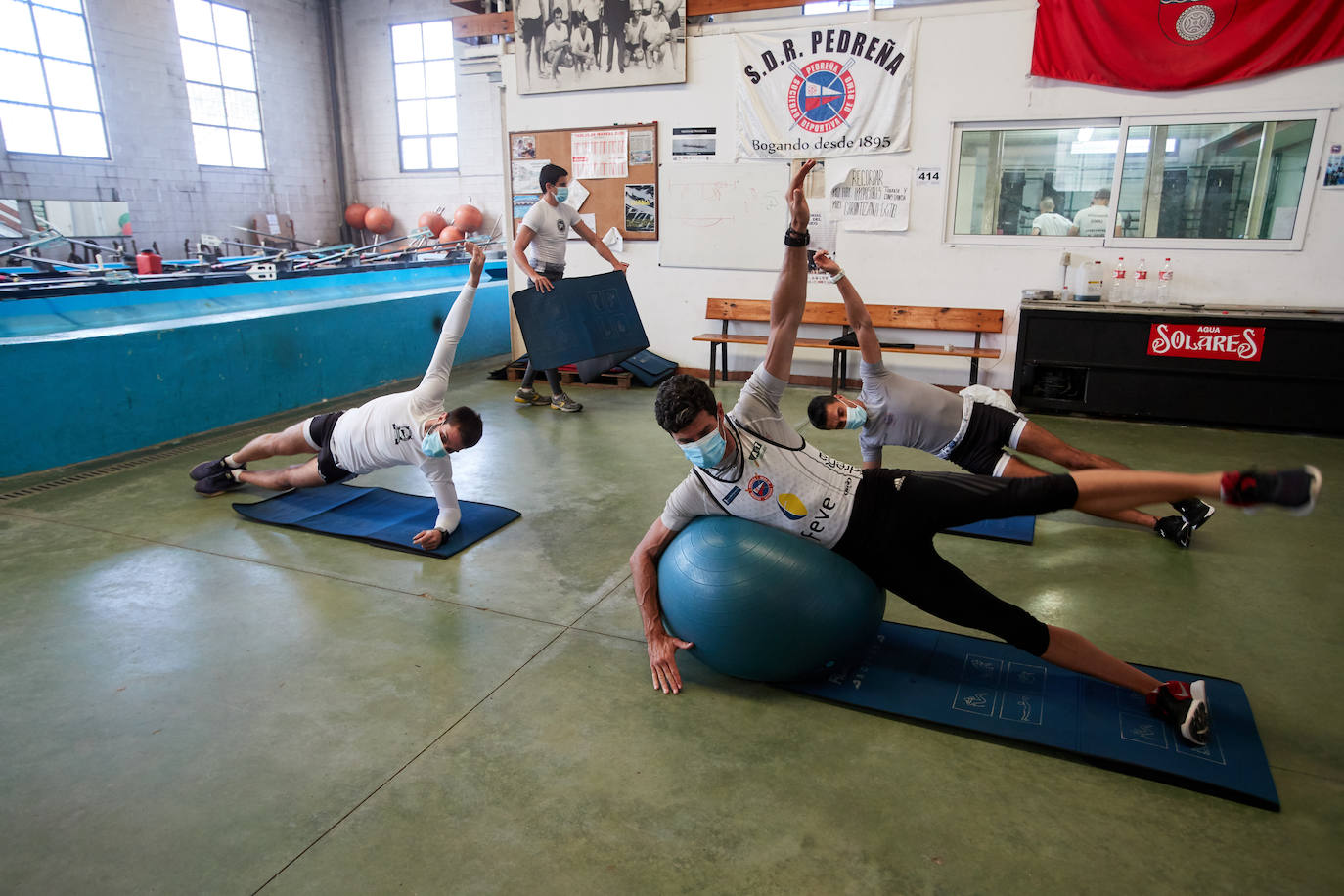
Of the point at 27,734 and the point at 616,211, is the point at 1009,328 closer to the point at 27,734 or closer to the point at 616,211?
the point at 616,211

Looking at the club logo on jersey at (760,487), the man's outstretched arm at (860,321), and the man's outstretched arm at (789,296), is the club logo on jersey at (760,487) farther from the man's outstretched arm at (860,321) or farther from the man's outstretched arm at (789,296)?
the man's outstretched arm at (860,321)

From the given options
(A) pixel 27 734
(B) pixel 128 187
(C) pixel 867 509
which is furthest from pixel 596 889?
(B) pixel 128 187

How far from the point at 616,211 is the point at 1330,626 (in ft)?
21.3

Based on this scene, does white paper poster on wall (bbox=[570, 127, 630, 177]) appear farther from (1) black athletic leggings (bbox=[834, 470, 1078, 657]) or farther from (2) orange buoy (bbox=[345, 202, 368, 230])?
(2) orange buoy (bbox=[345, 202, 368, 230])

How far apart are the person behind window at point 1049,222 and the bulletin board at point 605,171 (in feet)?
11.1

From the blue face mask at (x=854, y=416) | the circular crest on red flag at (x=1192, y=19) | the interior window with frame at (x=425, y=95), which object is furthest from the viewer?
the interior window with frame at (x=425, y=95)

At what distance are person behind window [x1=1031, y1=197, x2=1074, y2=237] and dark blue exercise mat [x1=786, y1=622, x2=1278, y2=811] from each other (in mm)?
4817

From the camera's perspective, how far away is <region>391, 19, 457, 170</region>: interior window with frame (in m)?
15.6

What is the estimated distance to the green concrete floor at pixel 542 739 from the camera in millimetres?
1934

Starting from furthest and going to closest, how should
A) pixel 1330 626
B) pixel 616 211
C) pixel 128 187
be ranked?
pixel 128 187 < pixel 616 211 < pixel 1330 626

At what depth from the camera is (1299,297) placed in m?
6.01

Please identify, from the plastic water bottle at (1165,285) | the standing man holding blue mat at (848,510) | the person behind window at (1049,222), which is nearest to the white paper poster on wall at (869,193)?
the person behind window at (1049,222)

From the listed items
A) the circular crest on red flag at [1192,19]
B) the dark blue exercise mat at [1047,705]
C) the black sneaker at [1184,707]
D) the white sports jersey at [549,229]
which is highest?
the circular crest on red flag at [1192,19]

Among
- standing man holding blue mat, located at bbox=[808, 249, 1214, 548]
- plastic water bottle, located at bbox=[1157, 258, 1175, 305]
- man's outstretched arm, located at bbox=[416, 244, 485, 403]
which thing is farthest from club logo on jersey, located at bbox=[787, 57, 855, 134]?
man's outstretched arm, located at bbox=[416, 244, 485, 403]
